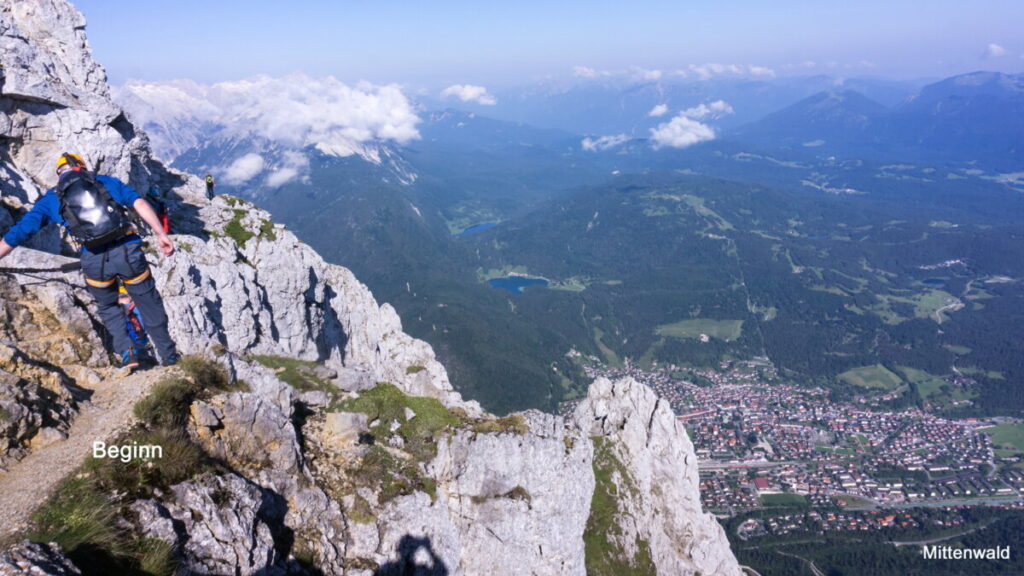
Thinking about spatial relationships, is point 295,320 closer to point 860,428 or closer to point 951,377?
point 860,428

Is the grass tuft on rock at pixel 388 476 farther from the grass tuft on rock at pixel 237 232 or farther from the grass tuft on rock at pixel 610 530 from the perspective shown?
the grass tuft on rock at pixel 237 232

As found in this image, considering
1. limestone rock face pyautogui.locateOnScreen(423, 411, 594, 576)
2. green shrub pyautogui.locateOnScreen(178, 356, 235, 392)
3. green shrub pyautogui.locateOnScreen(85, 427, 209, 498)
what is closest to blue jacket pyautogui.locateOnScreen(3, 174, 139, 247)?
green shrub pyautogui.locateOnScreen(178, 356, 235, 392)

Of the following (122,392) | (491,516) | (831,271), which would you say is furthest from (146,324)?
(831,271)

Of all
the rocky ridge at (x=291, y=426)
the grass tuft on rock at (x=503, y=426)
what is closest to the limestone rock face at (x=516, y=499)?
the rocky ridge at (x=291, y=426)

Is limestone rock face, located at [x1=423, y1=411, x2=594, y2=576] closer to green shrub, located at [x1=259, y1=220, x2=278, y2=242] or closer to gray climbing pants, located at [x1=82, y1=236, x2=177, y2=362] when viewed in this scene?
gray climbing pants, located at [x1=82, y1=236, x2=177, y2=362]

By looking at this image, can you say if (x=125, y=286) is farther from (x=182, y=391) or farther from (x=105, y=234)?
(x=182, y=391)

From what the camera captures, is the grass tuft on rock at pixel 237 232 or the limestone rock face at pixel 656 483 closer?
the limestone rock face at pixel 656 483
